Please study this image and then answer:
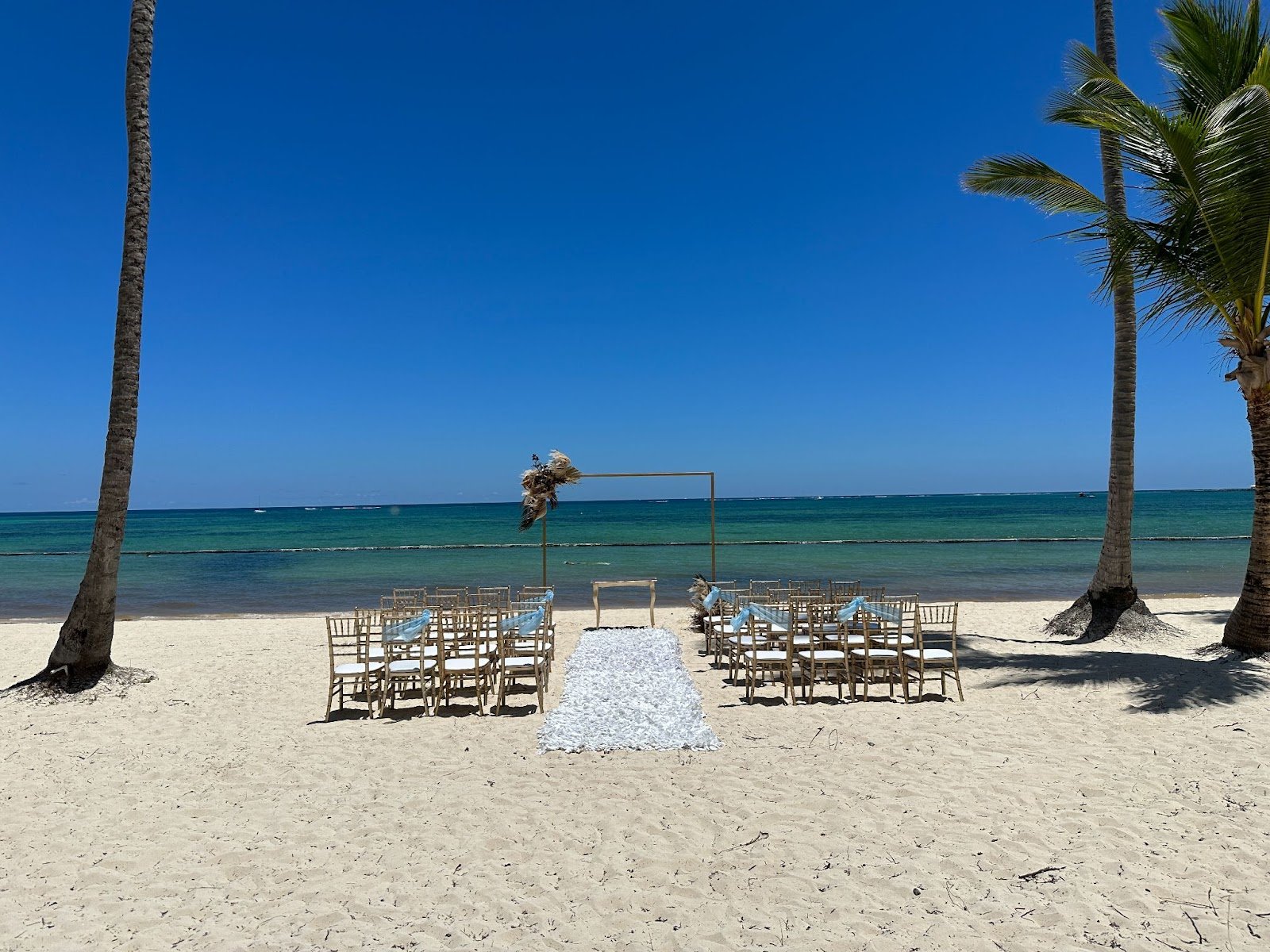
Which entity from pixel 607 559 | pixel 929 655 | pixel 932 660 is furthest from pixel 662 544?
pixel 929 655

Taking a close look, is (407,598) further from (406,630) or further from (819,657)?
(819,657)

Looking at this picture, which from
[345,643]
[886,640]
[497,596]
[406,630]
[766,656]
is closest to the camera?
[406,630]

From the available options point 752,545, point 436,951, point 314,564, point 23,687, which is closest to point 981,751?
point 436,951

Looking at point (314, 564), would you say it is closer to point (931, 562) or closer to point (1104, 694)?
point (931, 562)

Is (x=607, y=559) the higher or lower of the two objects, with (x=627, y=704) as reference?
lower

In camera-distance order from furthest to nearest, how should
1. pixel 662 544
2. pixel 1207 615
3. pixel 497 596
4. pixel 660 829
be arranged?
1. pixel 662 544
2. pixel 1207 615
3. pixel 497 596
4. pixel 660 829

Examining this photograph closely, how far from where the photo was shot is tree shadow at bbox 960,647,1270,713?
6816 mm

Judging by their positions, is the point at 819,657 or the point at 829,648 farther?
the point at 829,648

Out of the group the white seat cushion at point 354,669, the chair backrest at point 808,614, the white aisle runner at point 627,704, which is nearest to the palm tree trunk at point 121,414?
the white seat cushion at point 354,669

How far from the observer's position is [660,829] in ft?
14.1

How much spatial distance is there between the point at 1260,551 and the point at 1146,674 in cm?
233

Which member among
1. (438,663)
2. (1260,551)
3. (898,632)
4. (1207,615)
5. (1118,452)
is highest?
(1118,452)

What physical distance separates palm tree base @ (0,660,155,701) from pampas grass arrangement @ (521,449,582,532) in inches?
254

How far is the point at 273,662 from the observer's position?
959cm
